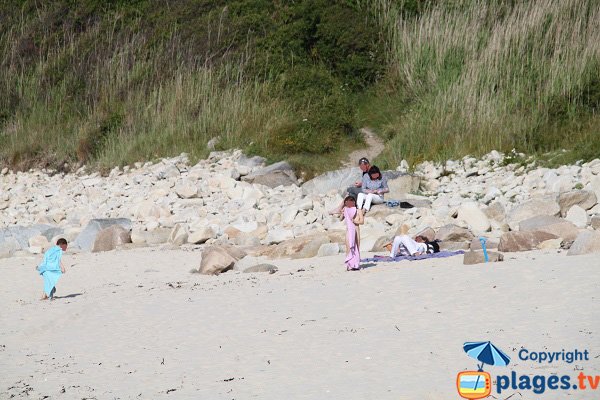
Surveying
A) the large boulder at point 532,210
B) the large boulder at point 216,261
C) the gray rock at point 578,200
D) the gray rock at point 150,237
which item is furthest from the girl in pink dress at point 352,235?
the gray rock at point 150,237

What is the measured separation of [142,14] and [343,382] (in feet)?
70.7

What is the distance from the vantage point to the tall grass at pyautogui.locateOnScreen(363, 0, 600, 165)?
59.2 feet

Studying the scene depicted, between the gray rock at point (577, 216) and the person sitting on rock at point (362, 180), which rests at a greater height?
the person sitting on rock at point (362, 180)

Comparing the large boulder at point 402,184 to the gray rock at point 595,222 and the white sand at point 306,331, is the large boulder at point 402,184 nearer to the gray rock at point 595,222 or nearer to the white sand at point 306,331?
the gray rock at point 595,222

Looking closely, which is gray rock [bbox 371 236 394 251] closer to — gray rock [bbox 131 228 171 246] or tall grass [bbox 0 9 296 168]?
gray rock [bbox 131 228 171 246]

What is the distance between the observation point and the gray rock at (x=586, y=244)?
957 centimetres

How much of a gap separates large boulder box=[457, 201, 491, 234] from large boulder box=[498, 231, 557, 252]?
1922mm

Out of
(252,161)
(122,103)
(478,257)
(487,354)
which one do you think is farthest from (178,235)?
(122,103)

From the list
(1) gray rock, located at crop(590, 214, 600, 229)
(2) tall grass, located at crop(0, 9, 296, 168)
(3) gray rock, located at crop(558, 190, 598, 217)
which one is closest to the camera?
(1) gray rock, located at crop(590, 214, 600, 229)

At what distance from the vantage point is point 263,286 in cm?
1006

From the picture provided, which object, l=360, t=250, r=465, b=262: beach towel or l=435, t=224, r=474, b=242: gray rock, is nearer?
l=360, t=250, r=465, b=262: beach towel

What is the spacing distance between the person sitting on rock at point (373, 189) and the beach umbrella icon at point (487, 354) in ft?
26.3

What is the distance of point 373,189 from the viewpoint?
14.9 meters

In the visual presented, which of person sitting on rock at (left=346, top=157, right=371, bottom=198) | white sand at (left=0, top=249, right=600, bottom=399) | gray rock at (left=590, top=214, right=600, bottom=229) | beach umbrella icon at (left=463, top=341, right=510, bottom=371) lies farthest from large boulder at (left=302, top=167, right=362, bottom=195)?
beach umbrella icon at (left=463, top=341, right=510, bottom=371)
